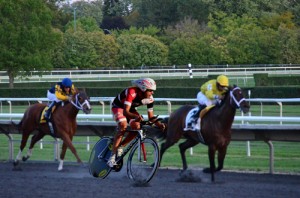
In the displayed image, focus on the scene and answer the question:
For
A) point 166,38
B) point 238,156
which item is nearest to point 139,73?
point 166,38

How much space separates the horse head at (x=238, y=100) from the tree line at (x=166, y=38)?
33351mm

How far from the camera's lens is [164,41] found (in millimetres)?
68500

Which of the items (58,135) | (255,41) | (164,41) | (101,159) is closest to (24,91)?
(58,135)

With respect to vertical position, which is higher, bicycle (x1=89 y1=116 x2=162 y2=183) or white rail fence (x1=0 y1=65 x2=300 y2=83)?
bicycle (x1=89 y1=116 x2=162 y2=183)

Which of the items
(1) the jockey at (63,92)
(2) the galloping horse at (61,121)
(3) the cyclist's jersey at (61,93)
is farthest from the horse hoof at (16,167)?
(3) the cyclist's jersey at (61,93)

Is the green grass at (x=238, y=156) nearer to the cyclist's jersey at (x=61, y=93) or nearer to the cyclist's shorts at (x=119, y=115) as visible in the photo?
the cyclist's jersey at (x=61, y=93)

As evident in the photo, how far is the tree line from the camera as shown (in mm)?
44578

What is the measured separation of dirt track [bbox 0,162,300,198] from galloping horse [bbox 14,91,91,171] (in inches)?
20.1

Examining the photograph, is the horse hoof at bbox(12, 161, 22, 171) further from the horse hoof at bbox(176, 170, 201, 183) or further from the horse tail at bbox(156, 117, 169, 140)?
the horse hoof at bbox(176, 170, 201, 183)

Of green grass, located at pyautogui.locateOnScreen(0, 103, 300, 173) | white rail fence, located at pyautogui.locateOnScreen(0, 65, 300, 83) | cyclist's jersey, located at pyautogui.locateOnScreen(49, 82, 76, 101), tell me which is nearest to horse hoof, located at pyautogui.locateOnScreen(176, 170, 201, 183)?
green grass, located at pyautogui.locateOnScreen(0, 103, 300, 173)

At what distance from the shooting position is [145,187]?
35.3 feet

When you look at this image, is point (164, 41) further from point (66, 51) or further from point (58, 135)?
point (58, 135)

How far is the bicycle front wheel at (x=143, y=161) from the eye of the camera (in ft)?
34.8

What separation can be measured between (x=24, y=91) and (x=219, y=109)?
2392cm
